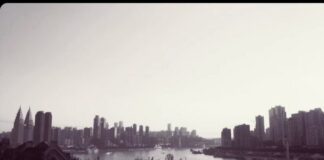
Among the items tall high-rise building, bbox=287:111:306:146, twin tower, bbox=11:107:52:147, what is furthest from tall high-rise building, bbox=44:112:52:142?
tall high-rise building, bbox=287:111:306:146

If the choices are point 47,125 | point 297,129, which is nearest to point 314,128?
point 297,129

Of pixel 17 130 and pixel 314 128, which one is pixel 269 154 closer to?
pixel 314 128

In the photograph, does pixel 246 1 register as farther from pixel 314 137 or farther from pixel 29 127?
pixel 29 127

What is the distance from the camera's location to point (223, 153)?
590ft

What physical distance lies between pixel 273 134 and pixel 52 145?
155027 mm

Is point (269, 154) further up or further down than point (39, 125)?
further down

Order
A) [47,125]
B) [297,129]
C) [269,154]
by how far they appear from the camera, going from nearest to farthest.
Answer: [269,154], [297,129], [47,125]

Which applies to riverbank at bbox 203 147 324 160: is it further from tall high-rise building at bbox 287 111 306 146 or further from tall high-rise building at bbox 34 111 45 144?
tall high-rise building at bbox 34 111 45 144

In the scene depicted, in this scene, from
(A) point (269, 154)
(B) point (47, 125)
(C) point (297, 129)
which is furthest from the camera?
(B) point (47, 125)

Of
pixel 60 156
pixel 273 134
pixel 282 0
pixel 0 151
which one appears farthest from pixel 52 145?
pixel 273 134

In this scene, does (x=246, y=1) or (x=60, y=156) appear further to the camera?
(x=60, y=156)

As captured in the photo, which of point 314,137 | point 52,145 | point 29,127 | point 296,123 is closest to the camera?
point 52,145

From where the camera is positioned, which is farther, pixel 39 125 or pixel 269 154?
pixel 39 125

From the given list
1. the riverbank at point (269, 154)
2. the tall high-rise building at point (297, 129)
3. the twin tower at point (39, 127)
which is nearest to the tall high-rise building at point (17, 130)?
the twin tower at point (39, 127)
